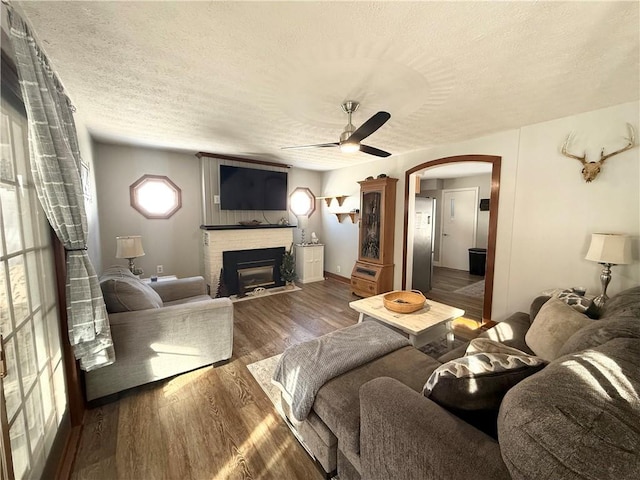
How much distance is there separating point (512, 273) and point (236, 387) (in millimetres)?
3125

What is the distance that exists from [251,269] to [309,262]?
1209 mm

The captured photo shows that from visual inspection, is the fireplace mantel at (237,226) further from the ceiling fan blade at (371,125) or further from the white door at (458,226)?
the white door at (458,226)

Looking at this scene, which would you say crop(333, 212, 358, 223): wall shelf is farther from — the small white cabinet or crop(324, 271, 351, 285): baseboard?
crop(324, 271, 351, 285): baseboard

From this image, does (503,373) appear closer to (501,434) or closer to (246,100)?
(501,434)

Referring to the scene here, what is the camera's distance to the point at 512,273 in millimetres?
2986

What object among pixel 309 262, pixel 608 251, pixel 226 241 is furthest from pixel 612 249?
pixel 226 241

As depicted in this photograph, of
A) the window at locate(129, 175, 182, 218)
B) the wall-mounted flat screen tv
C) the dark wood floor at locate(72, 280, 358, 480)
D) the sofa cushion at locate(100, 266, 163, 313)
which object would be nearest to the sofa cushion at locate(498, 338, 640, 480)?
the dark wood floor at locate(72, 280, 358, 480)

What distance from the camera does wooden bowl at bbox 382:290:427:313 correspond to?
2.33 metres

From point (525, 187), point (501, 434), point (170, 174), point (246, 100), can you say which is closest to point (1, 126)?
point (246, 100)

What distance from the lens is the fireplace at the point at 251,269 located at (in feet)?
14.1

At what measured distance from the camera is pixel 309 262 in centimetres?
518

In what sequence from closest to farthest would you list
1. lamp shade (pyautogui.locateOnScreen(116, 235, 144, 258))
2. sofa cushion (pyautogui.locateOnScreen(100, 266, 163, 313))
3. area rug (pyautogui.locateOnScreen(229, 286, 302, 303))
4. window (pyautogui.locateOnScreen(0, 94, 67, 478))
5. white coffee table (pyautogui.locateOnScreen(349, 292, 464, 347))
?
1. window (pyautogui.locateOnScreen(0, 94, 67, 478))
2. sofa cushion (pyautogui.locateOnScreen(100, 266, 163, 313))
3. white coffee table (pyautogui.locateOnScreen(349, 292, 464, 347))
4. lamp shade (pyautogui.locateOnScreen(116, 235, 144, 258))
5. area rug (pyautogui.locateOnScreen(229, 286, 302, 303))

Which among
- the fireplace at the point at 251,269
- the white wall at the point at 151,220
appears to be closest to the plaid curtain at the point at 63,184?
the white wall at the point at 151,220

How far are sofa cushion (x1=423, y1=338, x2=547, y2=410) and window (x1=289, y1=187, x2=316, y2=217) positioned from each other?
4568 millimetres
